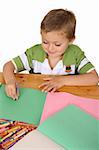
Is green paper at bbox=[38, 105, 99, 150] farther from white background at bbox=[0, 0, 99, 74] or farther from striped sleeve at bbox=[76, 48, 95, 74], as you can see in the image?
white background at bbox=[0, 0, 99, 74]

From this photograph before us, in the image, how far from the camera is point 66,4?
217 cm

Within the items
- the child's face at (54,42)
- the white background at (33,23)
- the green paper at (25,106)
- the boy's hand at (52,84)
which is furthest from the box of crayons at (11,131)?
the white background at (33,23)

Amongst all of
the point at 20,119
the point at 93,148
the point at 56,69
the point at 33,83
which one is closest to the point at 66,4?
the point at 56,69

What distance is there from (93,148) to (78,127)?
8 cm

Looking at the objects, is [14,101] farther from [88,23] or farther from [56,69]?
[88,23]

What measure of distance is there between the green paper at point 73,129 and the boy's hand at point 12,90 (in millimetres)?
167

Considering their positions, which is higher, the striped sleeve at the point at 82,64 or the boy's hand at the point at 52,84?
the striped sleeve at the point at 82,64

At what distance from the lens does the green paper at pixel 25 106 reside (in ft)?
3.21

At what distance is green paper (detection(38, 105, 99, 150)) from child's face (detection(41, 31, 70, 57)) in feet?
A: 0.90

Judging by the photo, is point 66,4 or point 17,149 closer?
point 17,149

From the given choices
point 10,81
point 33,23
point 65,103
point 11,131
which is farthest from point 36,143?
point 33,23

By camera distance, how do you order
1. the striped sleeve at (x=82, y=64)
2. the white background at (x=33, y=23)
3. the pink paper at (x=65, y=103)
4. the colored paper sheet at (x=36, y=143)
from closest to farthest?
the colored paper sheet at (x=36, y=143) → the pink paper at (x=65, y=103) → the striped sleeve at (x=82, y=64) → the white background at (x=33, y=23)

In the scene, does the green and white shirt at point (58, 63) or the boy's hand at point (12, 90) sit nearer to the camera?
the boy's hand at point (12, 90)

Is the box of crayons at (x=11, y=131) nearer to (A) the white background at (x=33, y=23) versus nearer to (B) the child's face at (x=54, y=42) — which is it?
(B) the child's face at (x=54, y=42)
